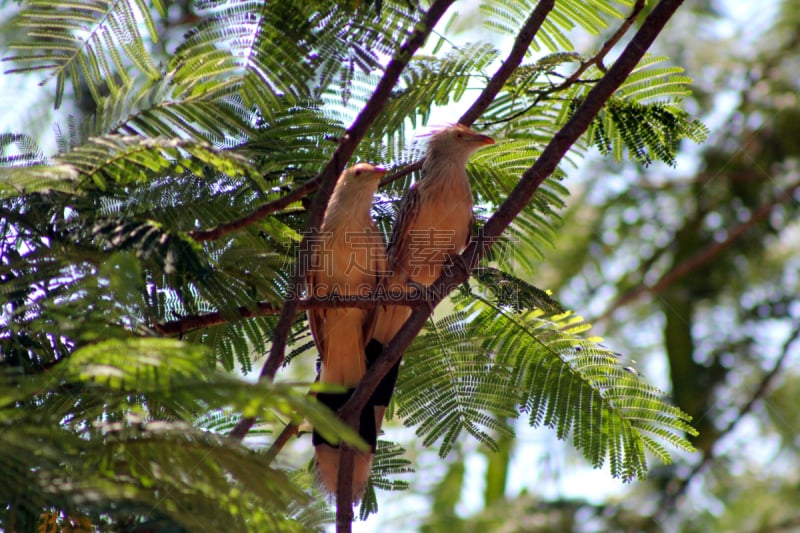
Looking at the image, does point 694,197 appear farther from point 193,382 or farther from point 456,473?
point 193,382

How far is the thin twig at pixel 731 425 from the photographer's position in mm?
10656

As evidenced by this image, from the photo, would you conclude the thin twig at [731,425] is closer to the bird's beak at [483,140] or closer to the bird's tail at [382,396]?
A: the bird's beak at [483,140]

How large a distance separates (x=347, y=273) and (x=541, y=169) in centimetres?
175

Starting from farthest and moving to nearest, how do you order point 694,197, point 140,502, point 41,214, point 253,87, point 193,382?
point 694,197 → point 253,87 → point 41,214 → point 140,502 → point 193,382

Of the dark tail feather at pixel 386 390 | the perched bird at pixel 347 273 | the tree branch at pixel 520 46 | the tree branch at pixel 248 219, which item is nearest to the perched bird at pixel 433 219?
the perched bird at pixel 347 273

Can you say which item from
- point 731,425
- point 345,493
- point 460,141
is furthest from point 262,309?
point 731,425

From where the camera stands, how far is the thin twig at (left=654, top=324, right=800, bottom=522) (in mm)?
10656

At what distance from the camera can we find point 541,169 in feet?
12.1

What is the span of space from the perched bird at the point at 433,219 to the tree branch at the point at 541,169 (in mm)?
1234

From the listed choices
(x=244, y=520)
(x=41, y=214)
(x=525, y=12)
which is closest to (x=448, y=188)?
(x=525, y=12)

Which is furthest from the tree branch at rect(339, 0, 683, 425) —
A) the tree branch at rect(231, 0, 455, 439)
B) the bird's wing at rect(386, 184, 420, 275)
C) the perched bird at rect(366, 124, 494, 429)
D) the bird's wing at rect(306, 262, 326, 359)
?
the bird's wing at rect(386, 184, 420, 275)

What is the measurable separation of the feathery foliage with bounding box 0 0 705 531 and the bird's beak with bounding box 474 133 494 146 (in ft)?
0.27

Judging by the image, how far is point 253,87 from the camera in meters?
3.31

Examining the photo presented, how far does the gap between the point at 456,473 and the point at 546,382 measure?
7.00 metres
